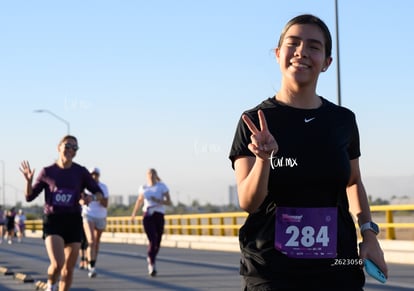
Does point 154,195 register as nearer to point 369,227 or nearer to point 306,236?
point 369,227

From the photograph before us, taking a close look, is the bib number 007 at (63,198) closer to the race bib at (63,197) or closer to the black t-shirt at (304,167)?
the race bib at (63,197)

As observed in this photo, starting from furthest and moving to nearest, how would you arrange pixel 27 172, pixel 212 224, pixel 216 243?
pixel 212 224 → pixel 216 243 → pixel 27 172

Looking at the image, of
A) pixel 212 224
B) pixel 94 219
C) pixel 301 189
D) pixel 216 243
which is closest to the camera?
pixel 301 189

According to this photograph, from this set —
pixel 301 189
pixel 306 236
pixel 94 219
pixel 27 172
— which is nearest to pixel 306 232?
pixel 306 236

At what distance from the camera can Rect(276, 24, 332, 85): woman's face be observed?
12.7 feet

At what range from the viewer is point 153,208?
16391 millimetres

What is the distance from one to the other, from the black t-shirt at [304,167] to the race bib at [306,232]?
0.08ft

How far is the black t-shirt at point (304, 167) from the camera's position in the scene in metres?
3.79

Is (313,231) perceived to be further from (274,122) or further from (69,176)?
(69,176)

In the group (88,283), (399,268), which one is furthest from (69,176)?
(399,268)

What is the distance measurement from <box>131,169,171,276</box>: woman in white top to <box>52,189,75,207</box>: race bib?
575 centimetres

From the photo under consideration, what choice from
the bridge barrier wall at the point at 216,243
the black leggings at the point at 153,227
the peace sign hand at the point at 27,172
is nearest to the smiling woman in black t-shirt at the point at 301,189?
the peace sign hand at the point at 27,172

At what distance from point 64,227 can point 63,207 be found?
24 cm

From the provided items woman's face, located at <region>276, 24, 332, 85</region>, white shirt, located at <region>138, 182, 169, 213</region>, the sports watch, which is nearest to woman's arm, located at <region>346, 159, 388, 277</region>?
the sports watch
